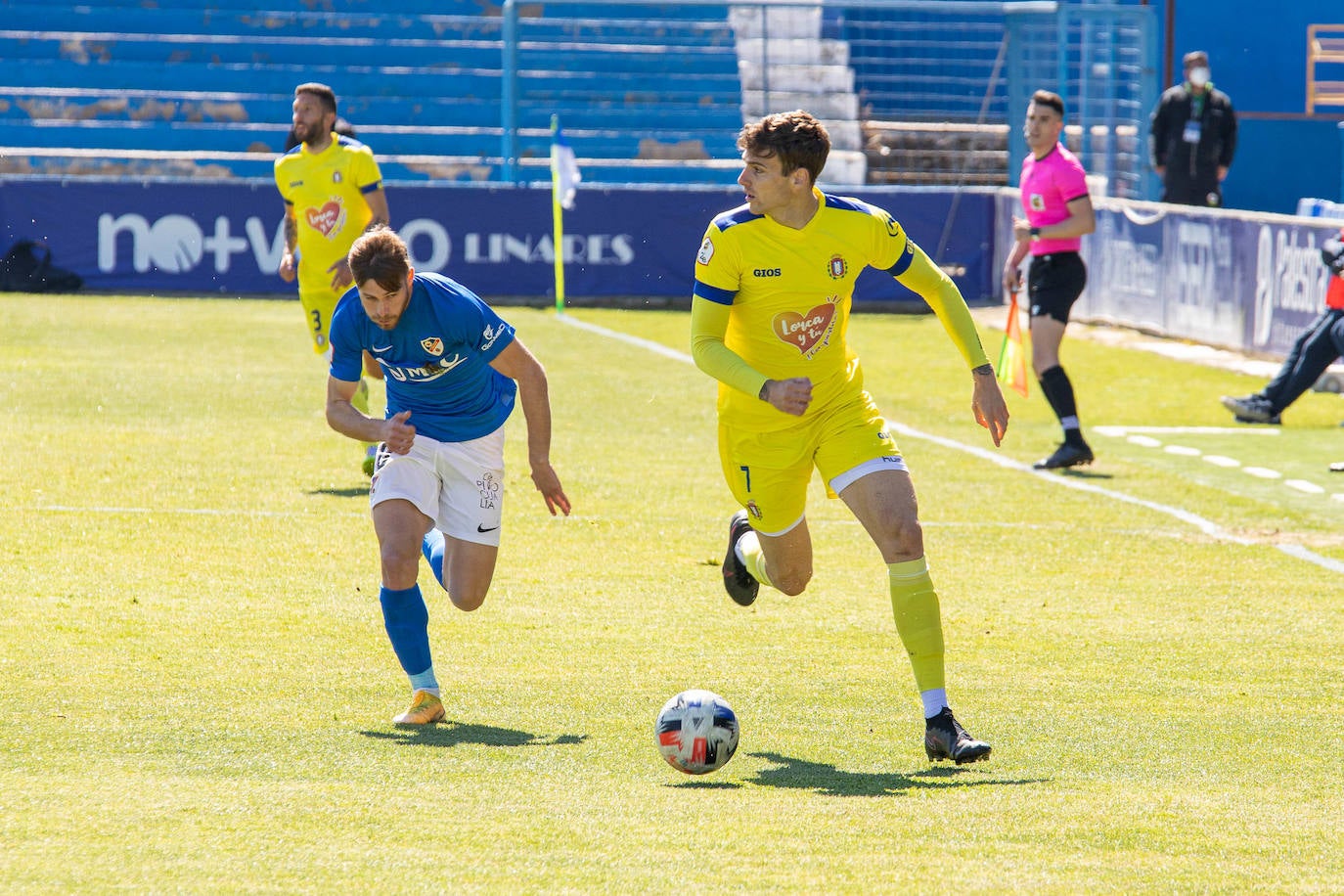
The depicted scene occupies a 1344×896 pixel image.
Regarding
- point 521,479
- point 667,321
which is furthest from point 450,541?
point 667,321

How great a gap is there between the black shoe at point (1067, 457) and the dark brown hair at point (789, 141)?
6.29 meters

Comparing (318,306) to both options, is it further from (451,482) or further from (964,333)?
(964,333)

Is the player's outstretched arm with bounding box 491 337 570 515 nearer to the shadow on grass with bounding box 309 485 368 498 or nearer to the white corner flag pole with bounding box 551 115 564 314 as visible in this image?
the shadow on grass with bounding box 309 485 368 498

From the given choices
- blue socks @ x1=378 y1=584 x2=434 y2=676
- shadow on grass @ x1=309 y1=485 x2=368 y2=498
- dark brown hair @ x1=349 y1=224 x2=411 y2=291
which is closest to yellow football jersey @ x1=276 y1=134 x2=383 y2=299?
shadow on grass @ x1=309 y1=485 x2=368 y2=498

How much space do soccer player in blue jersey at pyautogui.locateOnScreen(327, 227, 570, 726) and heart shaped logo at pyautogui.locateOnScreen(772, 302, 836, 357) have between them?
0.86m

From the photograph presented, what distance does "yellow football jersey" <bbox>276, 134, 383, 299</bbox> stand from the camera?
1204 cm

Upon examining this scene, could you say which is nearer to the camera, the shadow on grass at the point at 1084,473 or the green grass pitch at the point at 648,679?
the green grass pitch at the point at 648,679

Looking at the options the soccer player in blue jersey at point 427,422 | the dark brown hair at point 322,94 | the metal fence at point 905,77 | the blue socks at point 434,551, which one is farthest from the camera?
the metal fence at point 905,77

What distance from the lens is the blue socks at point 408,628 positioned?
21.0ft

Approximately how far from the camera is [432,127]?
27.1 meters

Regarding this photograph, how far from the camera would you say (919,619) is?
240 inches

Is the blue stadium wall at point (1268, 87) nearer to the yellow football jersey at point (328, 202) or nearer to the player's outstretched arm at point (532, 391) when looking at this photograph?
the yellow football jersey at point (328, 202)

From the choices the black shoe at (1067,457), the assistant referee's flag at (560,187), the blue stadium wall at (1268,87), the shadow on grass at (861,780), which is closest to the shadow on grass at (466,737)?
the shadow on grass at (861,780)

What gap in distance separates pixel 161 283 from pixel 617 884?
65.4 feet
